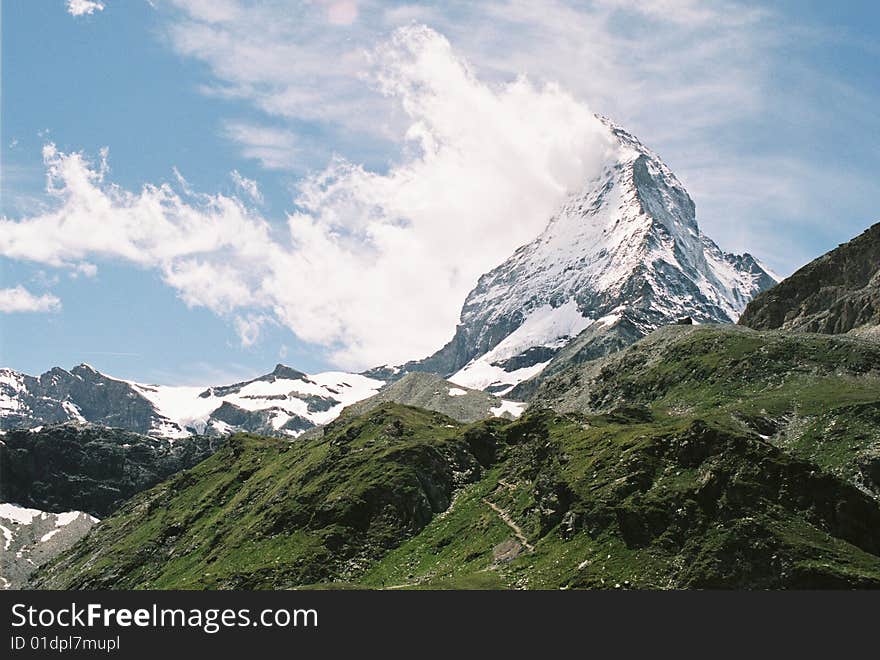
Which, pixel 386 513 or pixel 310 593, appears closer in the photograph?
pixel 310 593

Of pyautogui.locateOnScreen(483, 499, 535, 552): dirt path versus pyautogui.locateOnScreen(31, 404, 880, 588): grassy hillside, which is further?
pyautogui.locateOnScreen(483, 499, 535, 552): dirt path

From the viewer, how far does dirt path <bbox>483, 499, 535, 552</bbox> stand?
5113 inches

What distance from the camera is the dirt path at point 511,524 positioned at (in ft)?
426

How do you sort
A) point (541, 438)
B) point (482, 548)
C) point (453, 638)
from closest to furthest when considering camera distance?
point (453, 638)
point (482, 548)
point (541, 438)

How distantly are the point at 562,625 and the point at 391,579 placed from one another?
230 ft

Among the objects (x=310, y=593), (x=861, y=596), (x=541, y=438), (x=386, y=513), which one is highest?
(x=541, y=438)

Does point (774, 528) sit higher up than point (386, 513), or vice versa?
point (386, 513)

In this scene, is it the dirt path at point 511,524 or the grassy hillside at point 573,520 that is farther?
the dirt path at point 511,524

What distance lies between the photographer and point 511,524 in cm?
14475

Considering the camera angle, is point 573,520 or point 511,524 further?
point 511,524

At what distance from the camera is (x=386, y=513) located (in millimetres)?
172750

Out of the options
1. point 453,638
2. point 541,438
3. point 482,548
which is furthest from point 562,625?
point 541,438

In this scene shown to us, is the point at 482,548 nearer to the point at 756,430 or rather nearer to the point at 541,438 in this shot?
the point at 541,438

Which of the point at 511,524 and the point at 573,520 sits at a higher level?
the point at 511,524
